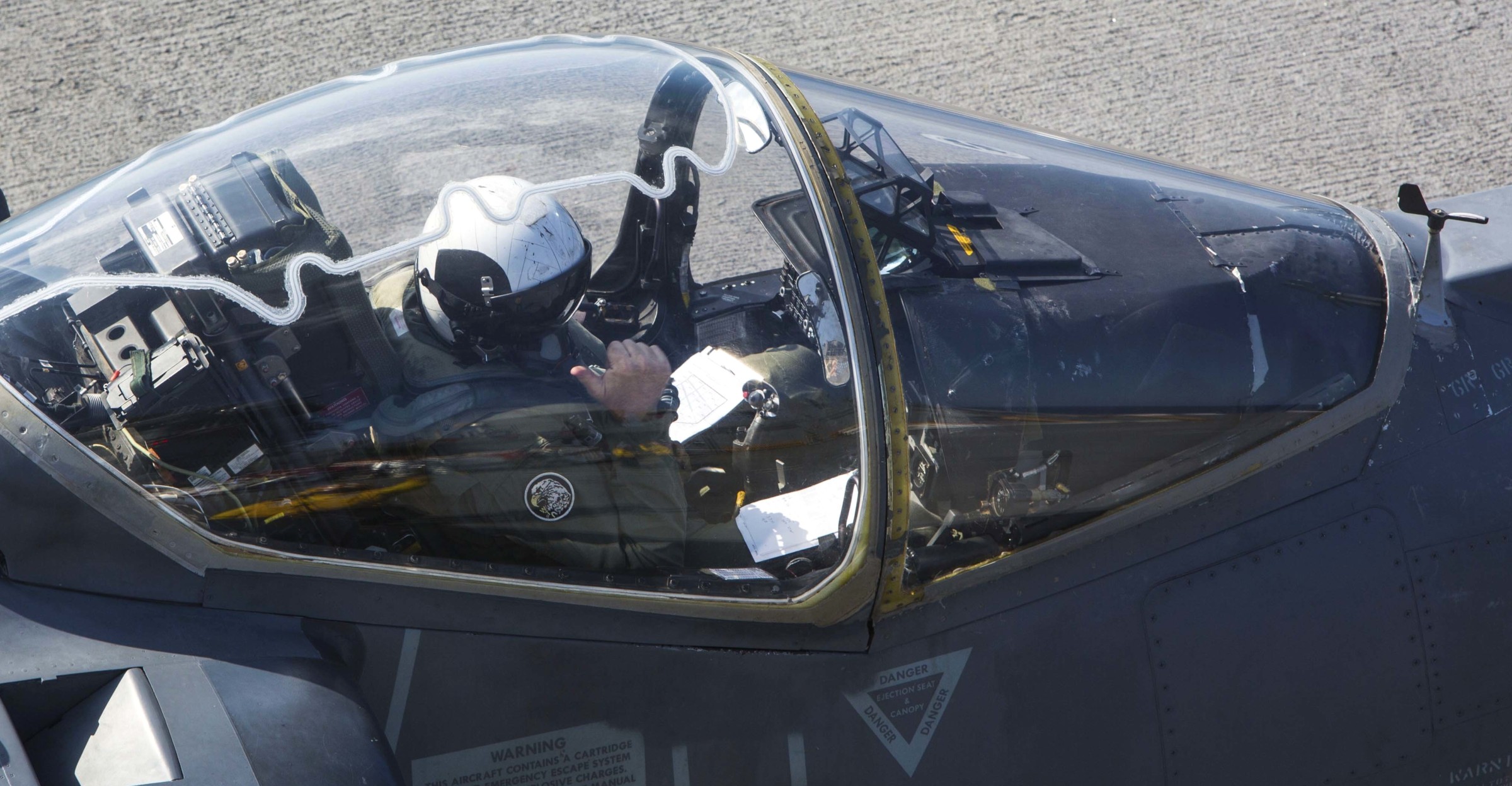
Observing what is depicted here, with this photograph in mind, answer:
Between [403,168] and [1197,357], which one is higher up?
[403,168]

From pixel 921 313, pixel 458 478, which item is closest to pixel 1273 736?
pixel 921 313

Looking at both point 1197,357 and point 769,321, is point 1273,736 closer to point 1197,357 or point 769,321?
point 1197,357

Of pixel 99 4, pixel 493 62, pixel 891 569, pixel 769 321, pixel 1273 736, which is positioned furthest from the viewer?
pixel 99 4

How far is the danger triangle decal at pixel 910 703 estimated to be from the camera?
212 cm

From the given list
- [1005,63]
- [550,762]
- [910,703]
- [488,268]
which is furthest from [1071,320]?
[1005,63]

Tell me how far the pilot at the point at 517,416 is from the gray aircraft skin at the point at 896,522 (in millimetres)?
60

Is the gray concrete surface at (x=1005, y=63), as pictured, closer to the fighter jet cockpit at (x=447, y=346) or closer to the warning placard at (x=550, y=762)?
the fighter jet cockpit at (x=447, y=346)

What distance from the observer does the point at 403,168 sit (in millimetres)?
2344

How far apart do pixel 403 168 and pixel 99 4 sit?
384cm

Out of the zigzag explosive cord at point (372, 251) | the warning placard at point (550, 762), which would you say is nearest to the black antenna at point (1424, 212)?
the zigzag explosive cord at point (372, 251)

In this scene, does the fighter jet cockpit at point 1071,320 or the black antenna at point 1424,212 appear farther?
the black antenna at point 1424,212

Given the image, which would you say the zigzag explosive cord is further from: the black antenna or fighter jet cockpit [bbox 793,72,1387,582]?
the black antenna

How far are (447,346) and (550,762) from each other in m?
0.88

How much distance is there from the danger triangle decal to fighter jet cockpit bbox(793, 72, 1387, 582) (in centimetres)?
19
